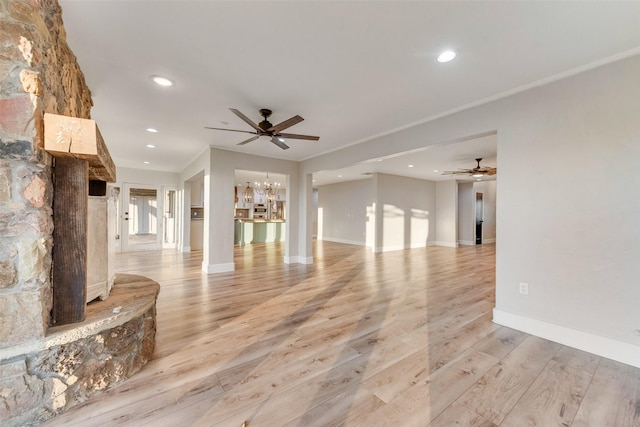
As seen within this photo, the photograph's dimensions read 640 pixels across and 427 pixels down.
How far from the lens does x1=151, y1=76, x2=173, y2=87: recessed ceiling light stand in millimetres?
2529

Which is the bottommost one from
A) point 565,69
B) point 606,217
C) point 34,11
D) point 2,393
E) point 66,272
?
point 2,393

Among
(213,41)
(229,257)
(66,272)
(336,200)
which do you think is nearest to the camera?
(66,272)

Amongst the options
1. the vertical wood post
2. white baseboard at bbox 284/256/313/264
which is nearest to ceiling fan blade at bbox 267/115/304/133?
the vertical wood post

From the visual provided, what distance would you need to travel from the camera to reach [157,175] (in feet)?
26.1

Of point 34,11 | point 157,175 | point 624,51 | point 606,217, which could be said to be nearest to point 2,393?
point 34,11

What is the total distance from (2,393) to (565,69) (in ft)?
14.9

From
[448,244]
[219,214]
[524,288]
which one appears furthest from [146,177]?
[448,244]

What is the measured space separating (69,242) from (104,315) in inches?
20.0

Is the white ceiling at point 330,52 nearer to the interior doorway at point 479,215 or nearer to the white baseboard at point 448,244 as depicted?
the white baseboard at point 448,244

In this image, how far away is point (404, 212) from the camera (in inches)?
341

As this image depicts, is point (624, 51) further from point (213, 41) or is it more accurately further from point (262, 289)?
point (262, 289)

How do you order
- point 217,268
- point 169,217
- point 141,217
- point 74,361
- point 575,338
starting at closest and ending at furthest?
point 74,361 → point 575,338 → point 217,268 → point 169,217 → point 141,217

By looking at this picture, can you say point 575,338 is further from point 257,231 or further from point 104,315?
point 257,231

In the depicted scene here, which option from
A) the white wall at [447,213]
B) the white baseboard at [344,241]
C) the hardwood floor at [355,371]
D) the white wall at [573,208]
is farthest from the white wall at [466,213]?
the white wall at [573,208]
